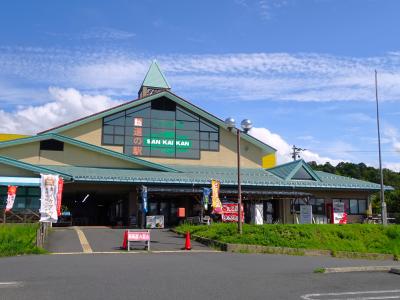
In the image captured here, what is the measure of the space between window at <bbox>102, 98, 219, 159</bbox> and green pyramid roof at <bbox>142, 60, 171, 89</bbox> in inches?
244

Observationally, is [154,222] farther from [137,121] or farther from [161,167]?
[137,121]

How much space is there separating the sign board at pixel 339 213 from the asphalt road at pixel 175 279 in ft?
56.8

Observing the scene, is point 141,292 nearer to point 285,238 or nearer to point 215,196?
point 285,238

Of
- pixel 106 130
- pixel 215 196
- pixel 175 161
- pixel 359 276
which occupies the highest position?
pixel 106 130

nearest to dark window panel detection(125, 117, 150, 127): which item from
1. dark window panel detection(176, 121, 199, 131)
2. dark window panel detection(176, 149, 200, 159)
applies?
dark window panel detection(176, 121, 199, 131)

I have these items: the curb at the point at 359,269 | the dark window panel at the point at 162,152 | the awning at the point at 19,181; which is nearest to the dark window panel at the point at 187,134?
the dark window panel at the point at 162,152

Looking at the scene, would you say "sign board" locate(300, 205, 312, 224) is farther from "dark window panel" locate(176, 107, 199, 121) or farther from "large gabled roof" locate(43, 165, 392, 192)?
"dark window panel" locate(176, 107, 199, 121)

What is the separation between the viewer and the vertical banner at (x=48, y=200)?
15298 mm

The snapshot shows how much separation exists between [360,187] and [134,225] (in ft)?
48.6

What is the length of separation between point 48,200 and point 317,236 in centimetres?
989

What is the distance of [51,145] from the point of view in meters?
27.3

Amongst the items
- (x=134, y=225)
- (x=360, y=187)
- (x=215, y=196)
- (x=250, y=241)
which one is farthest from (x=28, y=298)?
(x=360, y=187)

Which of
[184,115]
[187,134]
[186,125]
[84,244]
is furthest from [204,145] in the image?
[84,244]

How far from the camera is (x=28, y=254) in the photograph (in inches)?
520
